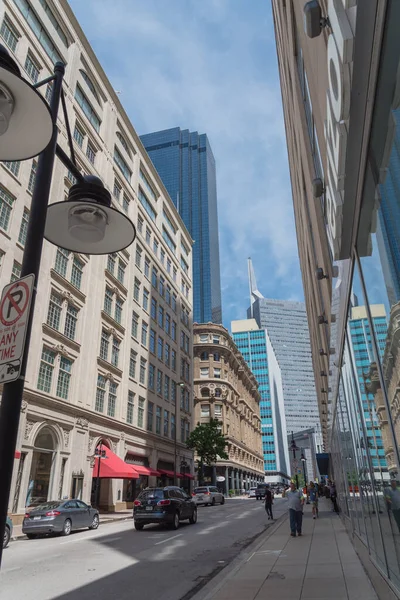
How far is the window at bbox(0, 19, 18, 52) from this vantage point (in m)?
27.8

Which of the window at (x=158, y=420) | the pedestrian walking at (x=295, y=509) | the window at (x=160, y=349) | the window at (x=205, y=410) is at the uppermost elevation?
the window at (x=160, y=349)

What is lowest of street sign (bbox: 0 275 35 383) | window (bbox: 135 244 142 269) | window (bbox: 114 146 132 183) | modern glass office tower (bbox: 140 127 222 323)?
street sign (bbox: 0 275 35 383)

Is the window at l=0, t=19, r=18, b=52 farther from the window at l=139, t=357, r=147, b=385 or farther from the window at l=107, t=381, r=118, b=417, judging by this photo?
the window at l=139, t=357, r=147, b=385

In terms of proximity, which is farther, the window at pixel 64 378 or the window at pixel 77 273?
the window at pixel 77 273

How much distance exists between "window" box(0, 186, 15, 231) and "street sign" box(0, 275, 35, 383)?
969 inches

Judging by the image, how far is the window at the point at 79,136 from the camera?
1414 inches

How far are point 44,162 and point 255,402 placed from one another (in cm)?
11602

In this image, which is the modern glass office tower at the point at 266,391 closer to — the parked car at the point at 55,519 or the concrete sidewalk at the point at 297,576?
the parked car at the point at 55,519

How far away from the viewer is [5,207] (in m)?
26.4

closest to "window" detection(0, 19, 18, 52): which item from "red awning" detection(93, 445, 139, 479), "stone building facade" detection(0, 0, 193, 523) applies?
"stone building facade" detection(0, 0, 193, 523)

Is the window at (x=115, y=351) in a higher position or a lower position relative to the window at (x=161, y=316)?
lower

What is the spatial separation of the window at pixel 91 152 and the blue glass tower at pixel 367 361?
35566mm

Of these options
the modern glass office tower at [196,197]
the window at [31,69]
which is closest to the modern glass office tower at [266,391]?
the modern glass office tower at [196,197]

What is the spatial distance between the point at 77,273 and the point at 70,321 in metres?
3.90
